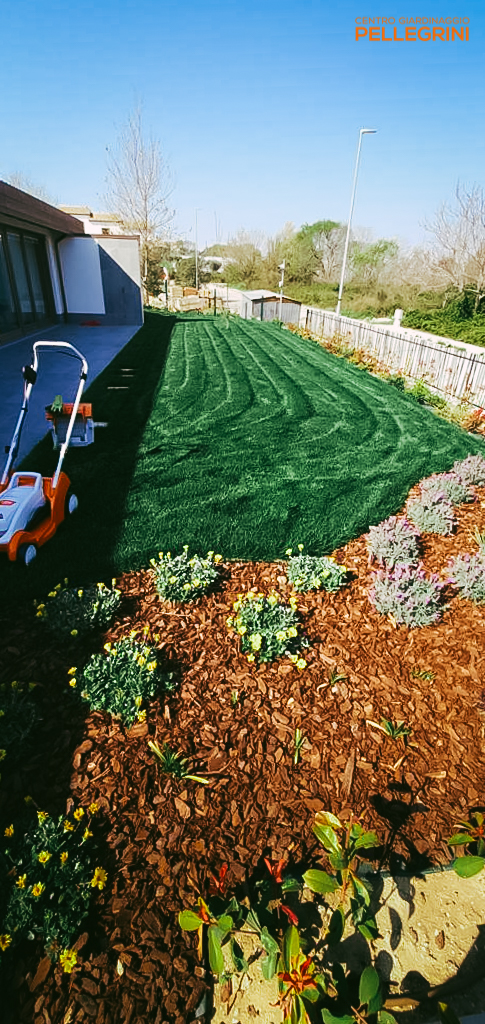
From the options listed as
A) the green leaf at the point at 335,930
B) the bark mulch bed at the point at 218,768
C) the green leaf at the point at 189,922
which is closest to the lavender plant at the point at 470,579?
the bark mulch bed at the point at 218,768

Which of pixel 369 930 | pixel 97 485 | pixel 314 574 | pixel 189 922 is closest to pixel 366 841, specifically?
pixel 369 930

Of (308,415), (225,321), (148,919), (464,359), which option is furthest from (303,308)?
(148,919)

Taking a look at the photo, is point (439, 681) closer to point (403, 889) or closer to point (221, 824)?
point (403, 889)

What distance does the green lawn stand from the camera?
4297mm

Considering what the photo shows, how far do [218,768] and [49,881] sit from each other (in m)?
0.85

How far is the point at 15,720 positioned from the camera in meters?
2.44

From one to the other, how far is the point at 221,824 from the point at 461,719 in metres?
1.46

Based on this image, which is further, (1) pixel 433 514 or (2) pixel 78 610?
(1) pixel 433 514

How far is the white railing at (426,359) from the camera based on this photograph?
941 centimetres

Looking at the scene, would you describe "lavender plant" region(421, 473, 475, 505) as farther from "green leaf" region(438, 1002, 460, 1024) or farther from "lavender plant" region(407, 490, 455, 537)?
"green leaf" region(438, 1002, 460, 1024)

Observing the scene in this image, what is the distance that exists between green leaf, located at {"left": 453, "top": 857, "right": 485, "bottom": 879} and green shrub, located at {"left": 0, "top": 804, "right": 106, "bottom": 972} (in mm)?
1325

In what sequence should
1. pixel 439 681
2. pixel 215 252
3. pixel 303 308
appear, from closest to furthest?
pixel 439 681 < pixel 303 308 < pixel 215 252

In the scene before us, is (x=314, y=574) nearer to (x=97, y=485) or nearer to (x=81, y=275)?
(x=97, y=485)

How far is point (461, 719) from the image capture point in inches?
108
